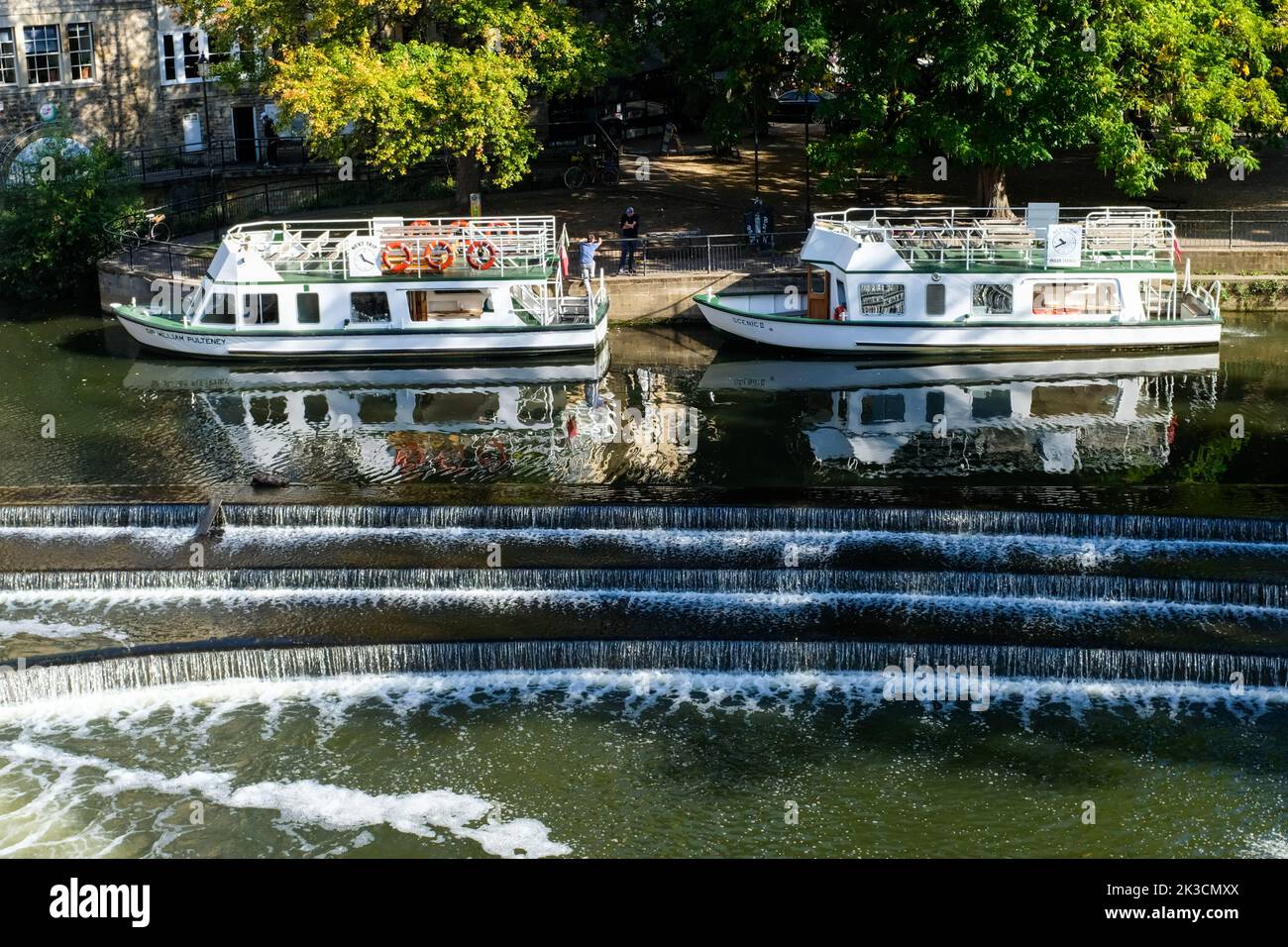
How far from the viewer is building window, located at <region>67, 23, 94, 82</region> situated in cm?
5884

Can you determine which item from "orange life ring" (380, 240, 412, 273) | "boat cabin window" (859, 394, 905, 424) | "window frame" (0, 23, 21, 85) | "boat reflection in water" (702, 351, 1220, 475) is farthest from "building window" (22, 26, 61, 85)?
"boat cabin window" (859, 394, 905, 424)


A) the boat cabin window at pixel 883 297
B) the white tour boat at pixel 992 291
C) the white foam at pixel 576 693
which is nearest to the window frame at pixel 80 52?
the white tour boat at pixel 992 291

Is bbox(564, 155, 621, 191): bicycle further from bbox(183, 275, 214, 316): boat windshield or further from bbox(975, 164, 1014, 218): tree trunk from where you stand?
bbox(183, 275, 214, 316): boat windshield

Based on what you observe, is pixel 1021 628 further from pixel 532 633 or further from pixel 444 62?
pixel 444 62

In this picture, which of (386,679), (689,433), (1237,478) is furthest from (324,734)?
(1237,478)

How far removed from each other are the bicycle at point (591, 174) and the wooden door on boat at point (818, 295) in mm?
12367

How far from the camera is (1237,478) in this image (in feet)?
105

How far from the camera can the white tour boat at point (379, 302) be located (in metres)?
43.1

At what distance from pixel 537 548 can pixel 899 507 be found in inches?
Answer: 251

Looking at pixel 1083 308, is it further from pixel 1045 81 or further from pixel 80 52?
pixel 80 52

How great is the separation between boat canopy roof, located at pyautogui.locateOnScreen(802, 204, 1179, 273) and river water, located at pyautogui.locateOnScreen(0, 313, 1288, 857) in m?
5.63

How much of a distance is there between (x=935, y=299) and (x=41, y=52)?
1300 inches

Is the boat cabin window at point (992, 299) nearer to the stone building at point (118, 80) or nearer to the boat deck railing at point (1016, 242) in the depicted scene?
the boat deck railing at point (1016, 242)

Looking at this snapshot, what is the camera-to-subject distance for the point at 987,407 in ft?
124
